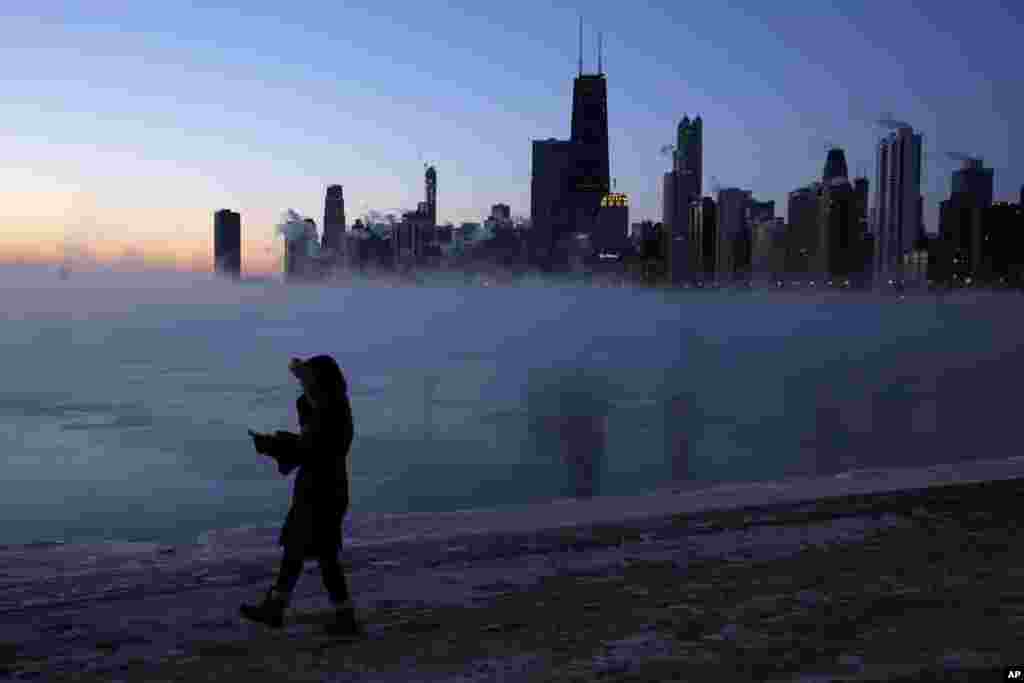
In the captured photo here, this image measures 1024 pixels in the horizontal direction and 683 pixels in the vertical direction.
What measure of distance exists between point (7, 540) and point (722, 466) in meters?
16.2

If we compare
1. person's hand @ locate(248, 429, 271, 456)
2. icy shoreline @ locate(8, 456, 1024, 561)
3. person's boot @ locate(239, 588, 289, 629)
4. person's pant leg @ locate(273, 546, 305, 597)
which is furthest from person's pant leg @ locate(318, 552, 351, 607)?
icy shoreline @ locate(8, 456, 1024, 561)

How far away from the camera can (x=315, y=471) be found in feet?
19.4

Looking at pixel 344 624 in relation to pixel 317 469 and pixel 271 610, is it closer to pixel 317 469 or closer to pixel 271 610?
pixel 271 610

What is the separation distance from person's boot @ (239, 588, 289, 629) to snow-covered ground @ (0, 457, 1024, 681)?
0.17 metres

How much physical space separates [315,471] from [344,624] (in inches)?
43.0

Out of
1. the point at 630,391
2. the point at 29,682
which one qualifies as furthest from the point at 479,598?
the point at 630,391

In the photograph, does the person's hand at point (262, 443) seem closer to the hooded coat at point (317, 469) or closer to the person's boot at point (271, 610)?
the hooded coat at point (317, 469)

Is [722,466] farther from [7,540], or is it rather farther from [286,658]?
[286,658]

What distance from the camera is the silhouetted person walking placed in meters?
5.80

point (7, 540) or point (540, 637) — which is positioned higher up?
point (540, 637)

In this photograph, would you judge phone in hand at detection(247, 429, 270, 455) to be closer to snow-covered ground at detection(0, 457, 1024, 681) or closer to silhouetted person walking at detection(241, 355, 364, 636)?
silhouetted person walking at detection(241, 355, 364, 636)

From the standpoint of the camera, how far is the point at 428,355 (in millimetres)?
75875

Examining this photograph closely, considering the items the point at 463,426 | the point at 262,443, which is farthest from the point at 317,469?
the point at 463,426

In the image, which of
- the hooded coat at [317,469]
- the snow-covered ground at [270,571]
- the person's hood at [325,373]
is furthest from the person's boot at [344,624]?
the person's hood at [325,373]
